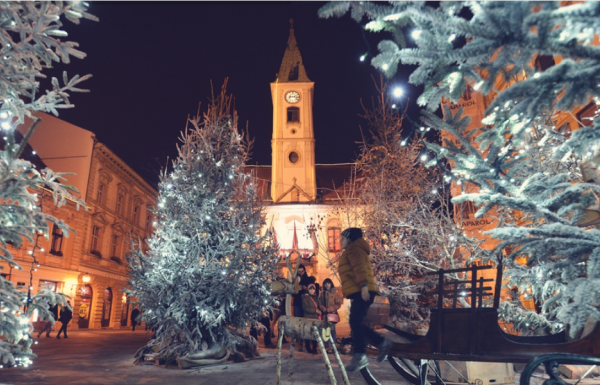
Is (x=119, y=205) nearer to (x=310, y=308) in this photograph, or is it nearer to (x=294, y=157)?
(x=294, y=157)

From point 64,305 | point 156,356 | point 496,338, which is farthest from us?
point 156,356

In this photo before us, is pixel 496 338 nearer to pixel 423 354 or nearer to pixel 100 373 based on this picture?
pixel 423 354

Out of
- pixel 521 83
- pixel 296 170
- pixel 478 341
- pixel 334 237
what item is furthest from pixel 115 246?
pixel 521 83

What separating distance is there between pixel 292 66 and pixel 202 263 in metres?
40.6

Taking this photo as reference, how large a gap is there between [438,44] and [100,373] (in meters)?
8.63

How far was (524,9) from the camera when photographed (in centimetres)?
206

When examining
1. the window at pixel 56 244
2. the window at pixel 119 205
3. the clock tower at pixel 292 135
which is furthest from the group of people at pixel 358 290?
the clock tower at pixel 292 135

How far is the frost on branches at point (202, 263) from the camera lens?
8953mm

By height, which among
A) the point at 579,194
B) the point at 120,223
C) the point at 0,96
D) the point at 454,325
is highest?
the point at 120,223

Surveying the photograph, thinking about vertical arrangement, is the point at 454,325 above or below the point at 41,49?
below

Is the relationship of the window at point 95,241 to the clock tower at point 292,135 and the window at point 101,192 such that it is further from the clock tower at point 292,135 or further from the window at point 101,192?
the clock tower at point 292,135

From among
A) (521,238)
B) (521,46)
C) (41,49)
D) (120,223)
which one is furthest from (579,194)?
(120,223)

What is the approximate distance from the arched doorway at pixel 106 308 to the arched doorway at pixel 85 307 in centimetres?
172

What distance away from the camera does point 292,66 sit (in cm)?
4628
